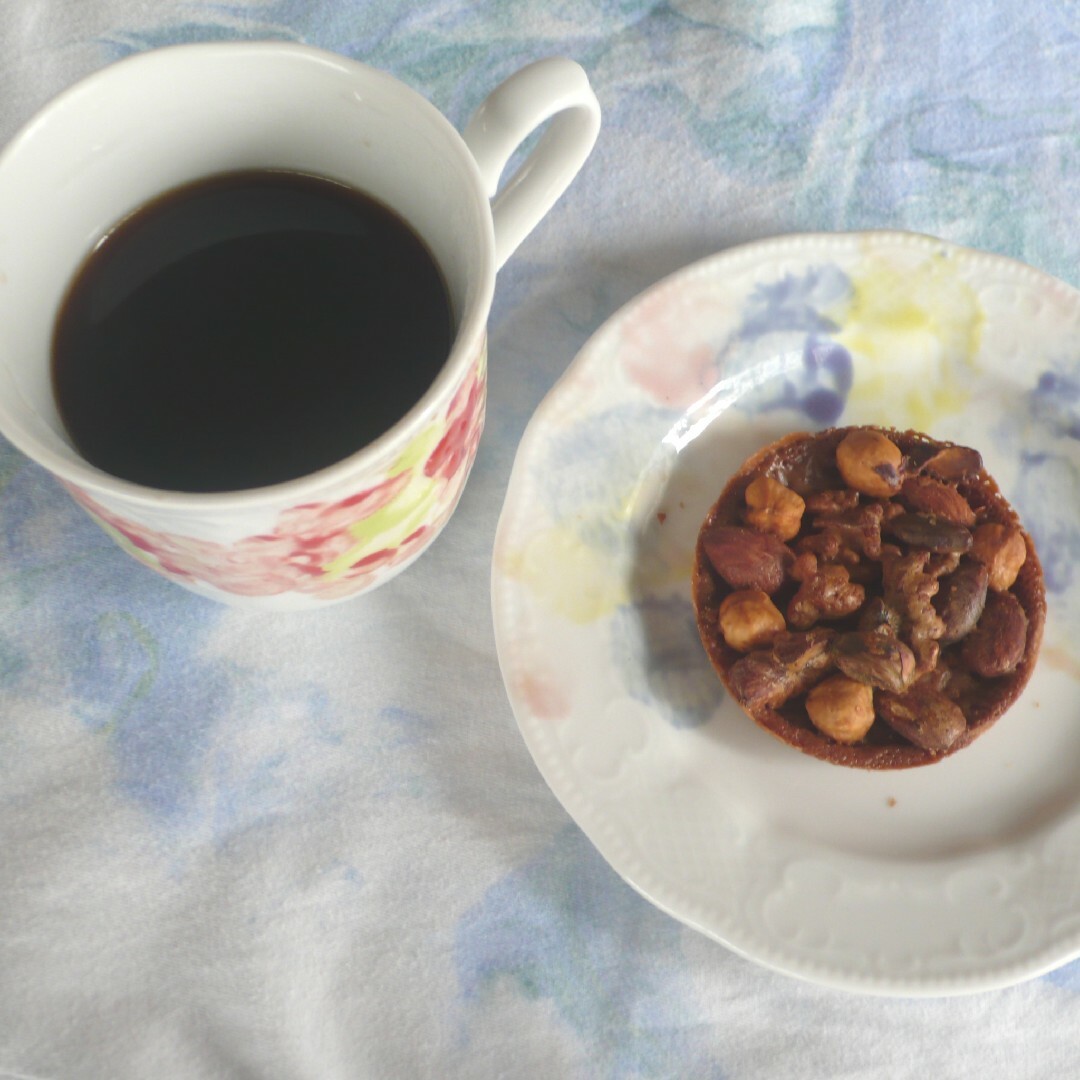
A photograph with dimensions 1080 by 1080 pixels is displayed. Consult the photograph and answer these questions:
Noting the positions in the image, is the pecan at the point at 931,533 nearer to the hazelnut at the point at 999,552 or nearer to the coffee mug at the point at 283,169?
the hazelnut at the point at 999,552

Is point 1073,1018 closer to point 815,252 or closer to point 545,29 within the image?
point 815,252

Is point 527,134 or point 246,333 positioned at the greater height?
point 527,134

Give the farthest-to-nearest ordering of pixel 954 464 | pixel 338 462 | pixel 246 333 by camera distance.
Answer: pixel 954 464 < pixel 246 333 < pixel 338 462

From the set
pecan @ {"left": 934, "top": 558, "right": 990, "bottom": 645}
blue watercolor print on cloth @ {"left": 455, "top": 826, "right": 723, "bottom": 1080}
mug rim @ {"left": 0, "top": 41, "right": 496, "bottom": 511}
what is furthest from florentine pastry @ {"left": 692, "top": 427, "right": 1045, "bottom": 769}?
mug rim @ {"left": 0, "top": 41, "right": 496, "bottom": 511}

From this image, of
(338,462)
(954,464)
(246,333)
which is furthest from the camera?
(954,464)

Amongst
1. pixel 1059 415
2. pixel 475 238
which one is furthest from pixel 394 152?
pixel 1059 415

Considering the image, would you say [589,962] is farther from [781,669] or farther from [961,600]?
[961,600]

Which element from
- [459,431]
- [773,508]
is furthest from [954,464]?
[459,431]
